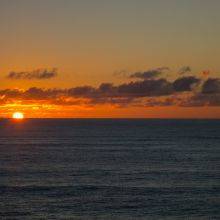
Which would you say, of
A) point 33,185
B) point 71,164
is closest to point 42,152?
point 71,164

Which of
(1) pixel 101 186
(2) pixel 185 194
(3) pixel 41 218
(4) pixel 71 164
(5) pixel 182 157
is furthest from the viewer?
(5) pixel 182 157

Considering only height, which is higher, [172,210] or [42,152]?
[42,152]

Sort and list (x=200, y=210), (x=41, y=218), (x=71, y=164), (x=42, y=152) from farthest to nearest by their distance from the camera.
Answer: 1. (x=42, y=152)
2. (x=71, y=164)
3. (x=200, y=210)
4. (x=41, y=218)

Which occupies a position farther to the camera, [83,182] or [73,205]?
[83,182]

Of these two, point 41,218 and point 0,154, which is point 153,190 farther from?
point 0,154

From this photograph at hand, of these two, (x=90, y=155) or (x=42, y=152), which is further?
(x=42, y=152)

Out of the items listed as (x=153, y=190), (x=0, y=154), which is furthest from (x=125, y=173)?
(x=0, y=154)

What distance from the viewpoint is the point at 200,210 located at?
241 ft

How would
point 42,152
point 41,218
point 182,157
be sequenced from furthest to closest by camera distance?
1. point 42,152
2. point 182,157
3. point 41,218

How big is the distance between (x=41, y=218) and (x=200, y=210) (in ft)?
68.4

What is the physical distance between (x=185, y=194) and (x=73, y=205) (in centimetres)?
1868

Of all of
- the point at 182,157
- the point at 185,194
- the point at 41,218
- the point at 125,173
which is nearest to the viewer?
the point at 41,218

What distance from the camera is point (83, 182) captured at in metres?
95.6

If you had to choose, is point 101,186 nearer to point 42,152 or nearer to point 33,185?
point 33,185
